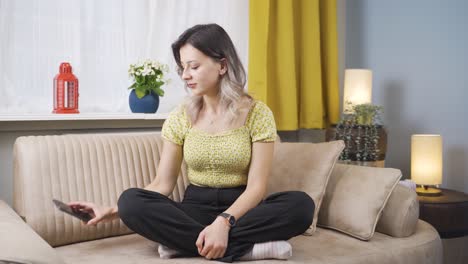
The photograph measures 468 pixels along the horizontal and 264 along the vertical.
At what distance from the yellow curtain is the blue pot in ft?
1.97

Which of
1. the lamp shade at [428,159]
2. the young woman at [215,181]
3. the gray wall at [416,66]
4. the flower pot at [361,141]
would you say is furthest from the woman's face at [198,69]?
the gray wall at [416,66]

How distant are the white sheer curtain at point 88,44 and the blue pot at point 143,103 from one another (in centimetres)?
13

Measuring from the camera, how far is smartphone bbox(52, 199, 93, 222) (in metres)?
1.50

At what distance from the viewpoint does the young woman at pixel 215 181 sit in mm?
1509

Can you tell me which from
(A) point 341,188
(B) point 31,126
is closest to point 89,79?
(B) point 31,126

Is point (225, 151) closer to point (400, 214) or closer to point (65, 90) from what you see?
point (400, 214)

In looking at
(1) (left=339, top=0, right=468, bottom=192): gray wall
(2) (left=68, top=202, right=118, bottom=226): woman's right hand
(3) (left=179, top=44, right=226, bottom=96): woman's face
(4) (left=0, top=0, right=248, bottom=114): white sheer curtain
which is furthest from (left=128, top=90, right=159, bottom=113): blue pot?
(1) (left=339, top=0, right=468, bottom=192): gray wall

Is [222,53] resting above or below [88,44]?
below

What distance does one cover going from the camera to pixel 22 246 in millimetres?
1178

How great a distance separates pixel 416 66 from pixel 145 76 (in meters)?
1.53

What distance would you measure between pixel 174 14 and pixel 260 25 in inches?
18.1

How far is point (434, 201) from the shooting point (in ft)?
7.55

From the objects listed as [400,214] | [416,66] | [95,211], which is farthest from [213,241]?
[416,66]

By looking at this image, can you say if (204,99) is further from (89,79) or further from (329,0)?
(329,0)
